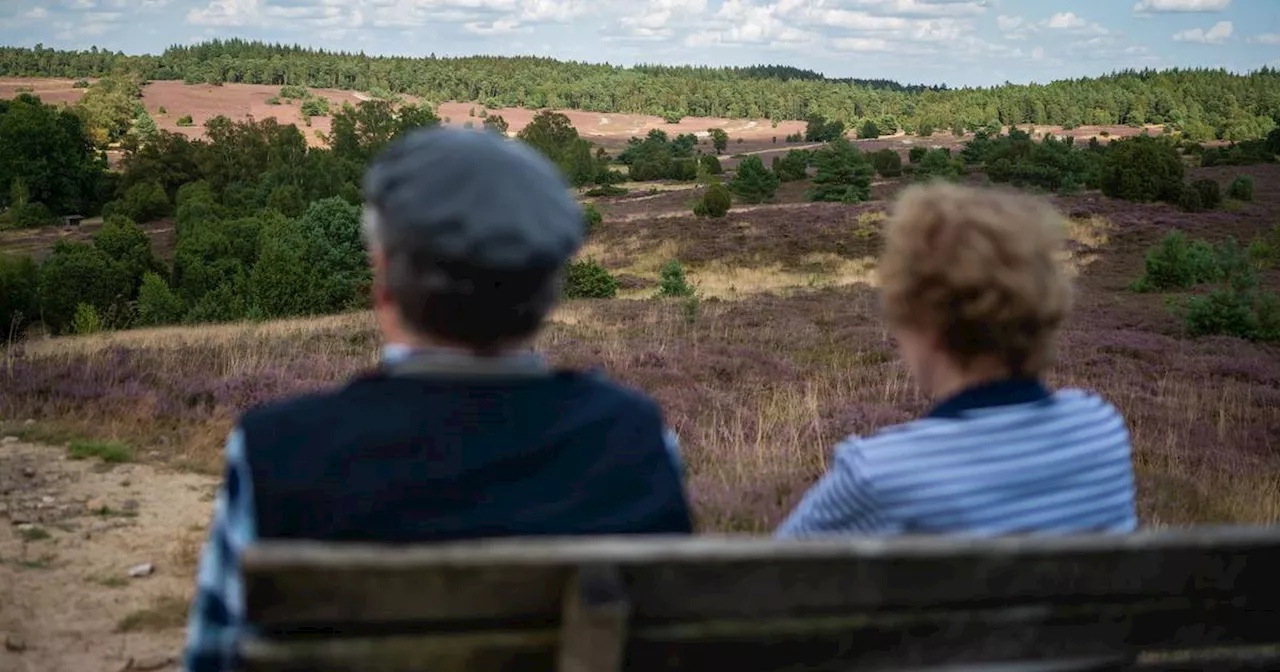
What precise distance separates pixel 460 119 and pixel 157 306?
99.3 metres

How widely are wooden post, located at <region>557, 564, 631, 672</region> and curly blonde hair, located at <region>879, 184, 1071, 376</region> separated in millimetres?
999

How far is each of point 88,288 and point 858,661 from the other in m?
37.3

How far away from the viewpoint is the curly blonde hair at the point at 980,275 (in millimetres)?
1890

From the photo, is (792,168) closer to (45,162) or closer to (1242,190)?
(1242,190)

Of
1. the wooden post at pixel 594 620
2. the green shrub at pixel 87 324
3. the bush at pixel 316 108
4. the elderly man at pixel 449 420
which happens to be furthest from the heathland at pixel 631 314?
the bush at pixel 316 108

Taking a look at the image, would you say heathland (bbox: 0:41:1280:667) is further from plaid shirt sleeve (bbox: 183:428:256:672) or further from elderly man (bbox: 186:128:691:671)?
elderly man (bbox: 186:128:691:671)

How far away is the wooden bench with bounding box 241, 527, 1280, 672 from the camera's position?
119 cm

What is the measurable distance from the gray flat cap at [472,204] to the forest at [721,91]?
10533cm

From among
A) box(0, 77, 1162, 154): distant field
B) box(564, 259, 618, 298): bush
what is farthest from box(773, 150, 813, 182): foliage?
box(564, 259, 618, 298): bush

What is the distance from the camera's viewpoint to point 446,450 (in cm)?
150

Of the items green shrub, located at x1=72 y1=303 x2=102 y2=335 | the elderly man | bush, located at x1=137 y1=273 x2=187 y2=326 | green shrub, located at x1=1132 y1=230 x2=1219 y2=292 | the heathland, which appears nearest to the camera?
the elderly man

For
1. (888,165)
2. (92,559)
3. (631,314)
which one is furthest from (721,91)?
(92,559)

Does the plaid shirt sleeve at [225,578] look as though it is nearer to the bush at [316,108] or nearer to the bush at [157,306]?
the bush at [157,306]

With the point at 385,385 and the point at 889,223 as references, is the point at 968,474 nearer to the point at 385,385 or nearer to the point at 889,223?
the point at 889,223
